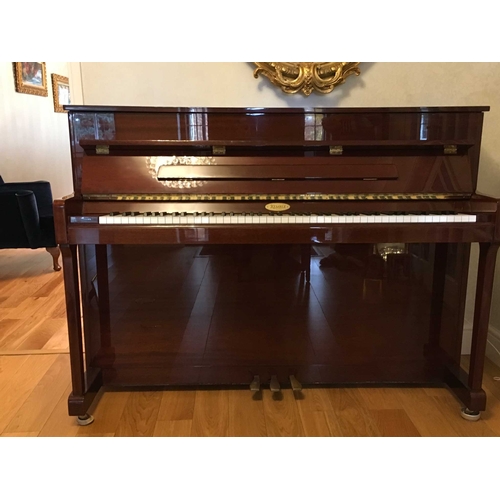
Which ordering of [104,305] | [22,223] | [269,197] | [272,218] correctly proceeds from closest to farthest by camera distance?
[272,218]
[269,197]
[104,305]
[22,223]

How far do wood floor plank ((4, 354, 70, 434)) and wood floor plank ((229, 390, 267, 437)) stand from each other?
0.75 m

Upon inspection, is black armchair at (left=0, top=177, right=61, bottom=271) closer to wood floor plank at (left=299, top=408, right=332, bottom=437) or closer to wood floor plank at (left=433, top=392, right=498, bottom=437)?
wood floor plank at (left=299, top=408, right=332, bottom=437)

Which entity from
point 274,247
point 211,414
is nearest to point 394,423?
point 211,414

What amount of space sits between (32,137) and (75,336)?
418cm

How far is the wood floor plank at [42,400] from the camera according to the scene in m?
1.86

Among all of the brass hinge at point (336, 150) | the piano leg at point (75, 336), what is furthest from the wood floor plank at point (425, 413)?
the piano leg at point (75, 336)

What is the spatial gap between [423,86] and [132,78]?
135 cm

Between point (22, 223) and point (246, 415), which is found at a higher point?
point (22, 223)

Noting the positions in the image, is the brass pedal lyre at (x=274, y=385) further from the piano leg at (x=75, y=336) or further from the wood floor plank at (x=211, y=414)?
the piano leg at (x=75, y=336)

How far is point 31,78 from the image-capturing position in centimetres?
520

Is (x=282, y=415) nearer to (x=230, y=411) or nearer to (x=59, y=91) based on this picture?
(x=230, y=411)
